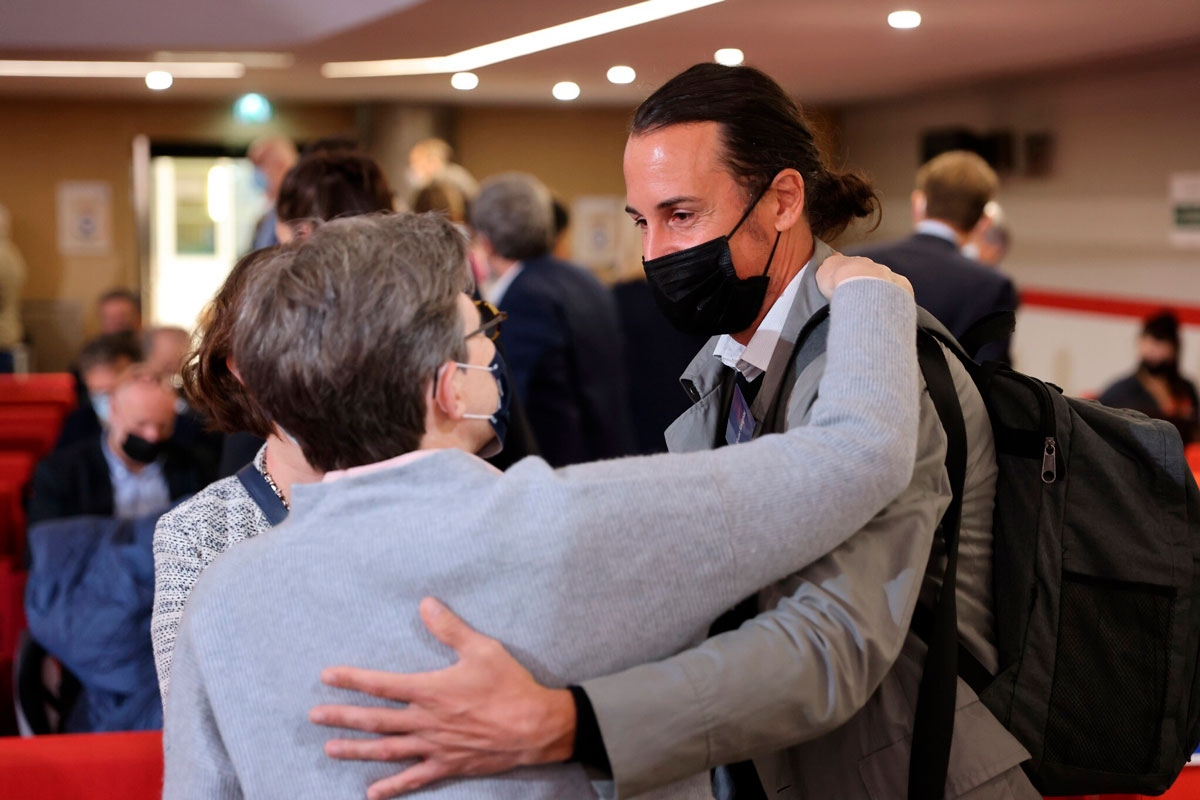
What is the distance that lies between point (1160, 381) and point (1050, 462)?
523 centimetres

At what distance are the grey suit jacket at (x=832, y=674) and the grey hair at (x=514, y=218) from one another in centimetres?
273

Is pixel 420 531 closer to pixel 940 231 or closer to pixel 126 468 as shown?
pixel 126 468

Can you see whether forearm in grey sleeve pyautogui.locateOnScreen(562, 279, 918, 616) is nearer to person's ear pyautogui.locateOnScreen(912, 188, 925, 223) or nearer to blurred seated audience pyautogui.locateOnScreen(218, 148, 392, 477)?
blurred seated audience pyautogui.locateOnScreen(218, 148, 392, 477)

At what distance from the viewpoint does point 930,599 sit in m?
1.34

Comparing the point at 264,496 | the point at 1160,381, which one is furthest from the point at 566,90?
the point at 264,496

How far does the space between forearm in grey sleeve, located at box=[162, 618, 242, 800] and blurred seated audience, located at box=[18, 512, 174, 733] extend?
1.59m

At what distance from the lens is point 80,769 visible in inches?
76.6

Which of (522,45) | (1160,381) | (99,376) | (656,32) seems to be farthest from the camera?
Answer: (522,45)

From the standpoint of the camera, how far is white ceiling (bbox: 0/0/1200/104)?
562 centimetres

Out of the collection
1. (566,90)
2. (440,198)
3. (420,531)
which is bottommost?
(420,531)

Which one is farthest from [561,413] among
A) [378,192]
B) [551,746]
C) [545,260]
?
[551,746]

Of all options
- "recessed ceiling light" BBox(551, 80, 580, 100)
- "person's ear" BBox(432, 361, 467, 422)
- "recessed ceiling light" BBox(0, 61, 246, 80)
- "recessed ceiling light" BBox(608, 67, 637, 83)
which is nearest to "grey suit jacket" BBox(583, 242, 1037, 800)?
"person's ear" BBox(432, 361, 467, 422)

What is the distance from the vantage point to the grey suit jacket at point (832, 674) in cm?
110

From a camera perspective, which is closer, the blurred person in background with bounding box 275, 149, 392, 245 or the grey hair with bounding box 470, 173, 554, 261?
the blurred person in background with bounding box 275, 149, 392, 245
